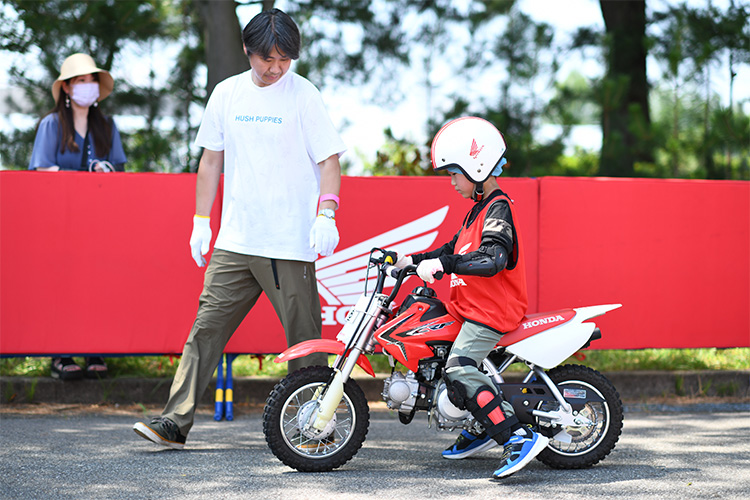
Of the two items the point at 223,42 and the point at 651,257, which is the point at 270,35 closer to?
the point at 651,257

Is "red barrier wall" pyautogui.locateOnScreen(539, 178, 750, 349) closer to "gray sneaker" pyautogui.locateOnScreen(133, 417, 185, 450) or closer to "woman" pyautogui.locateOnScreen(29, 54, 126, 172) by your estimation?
"gray sneaker" pyautogui.locateOnScreen(133, 417, 185, 450)

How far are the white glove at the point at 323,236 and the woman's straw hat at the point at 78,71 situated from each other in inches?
106

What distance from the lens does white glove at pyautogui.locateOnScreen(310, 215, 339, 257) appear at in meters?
4.55

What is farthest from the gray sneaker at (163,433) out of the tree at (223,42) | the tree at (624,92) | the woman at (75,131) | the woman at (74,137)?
the tree at (624,92)

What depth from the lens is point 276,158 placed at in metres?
4.77

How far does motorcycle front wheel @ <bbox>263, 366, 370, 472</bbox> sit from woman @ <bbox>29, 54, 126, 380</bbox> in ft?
8.34

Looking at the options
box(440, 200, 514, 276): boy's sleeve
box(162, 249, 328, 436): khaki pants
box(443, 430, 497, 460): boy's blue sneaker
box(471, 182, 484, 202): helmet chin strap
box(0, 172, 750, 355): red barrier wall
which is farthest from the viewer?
box(0, 172, 750, 355): red barrier wall

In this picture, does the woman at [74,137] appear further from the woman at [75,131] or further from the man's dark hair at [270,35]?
the man's dark hair at [270,35]

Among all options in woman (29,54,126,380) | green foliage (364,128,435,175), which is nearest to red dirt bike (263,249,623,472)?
woman (29,54,126,380)

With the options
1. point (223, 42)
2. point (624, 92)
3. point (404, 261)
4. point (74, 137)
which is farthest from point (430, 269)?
point (624, 92)

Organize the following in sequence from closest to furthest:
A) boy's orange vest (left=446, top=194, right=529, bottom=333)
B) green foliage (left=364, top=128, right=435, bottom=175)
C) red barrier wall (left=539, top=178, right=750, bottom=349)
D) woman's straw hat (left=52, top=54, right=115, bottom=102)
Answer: boy's orange vest (left=446, top=194, right=529, bottom=333) < woman's straw hat (left=52, top=54, right=115, bottom=102) < red barrier wall (left=539, top=178, right=750, bottom=349) < green foliage (left=364, top=128, right=435, bottom=175)

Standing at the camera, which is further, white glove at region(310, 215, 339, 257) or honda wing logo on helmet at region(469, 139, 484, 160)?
white glove at region(310, 215, 339, 257)

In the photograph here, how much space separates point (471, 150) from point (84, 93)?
10.9 ft

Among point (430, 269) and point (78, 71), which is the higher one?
point (78, 71)
